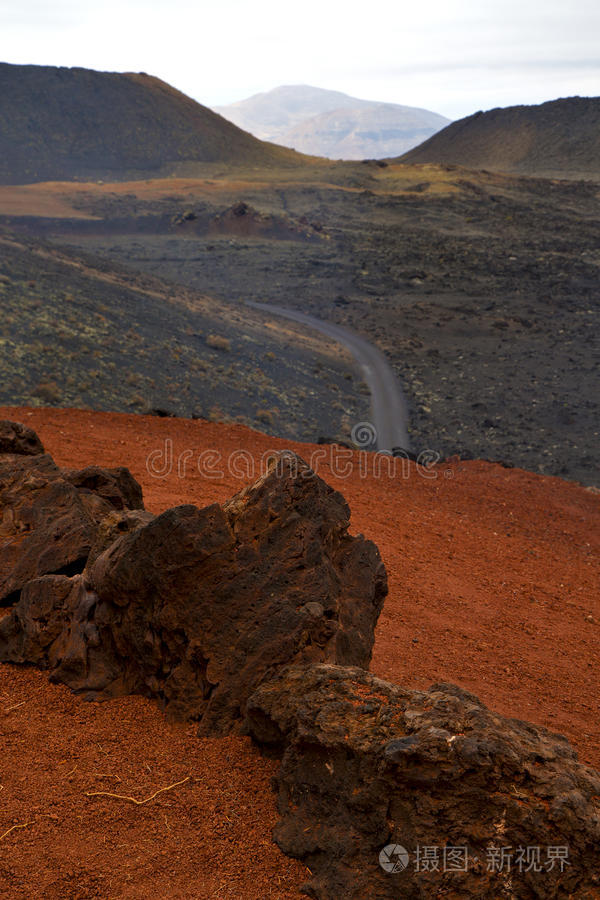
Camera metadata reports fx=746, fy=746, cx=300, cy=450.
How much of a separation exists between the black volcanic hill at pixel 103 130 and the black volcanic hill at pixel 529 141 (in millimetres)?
24137

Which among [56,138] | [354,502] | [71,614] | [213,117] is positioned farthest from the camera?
[213,117]

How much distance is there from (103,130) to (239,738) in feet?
353

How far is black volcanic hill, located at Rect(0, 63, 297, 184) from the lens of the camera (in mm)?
90938

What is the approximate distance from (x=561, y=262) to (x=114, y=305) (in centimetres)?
3233

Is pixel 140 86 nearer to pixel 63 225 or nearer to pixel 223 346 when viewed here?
pixel 63 225

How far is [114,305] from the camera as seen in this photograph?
29.2 metres

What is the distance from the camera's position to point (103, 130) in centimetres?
9919

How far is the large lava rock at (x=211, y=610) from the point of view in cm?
466

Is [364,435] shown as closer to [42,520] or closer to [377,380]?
[377,380]

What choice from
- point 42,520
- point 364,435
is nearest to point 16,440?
point 42,520

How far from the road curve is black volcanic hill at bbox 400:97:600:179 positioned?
55.9 metres

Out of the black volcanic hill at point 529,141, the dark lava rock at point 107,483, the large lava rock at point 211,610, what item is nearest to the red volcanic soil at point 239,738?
the large lava rock at point 211,610

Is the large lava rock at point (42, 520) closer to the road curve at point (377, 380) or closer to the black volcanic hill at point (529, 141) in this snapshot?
the road curve at point (377, 380)

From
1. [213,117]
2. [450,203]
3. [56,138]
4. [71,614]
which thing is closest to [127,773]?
[71,614]
